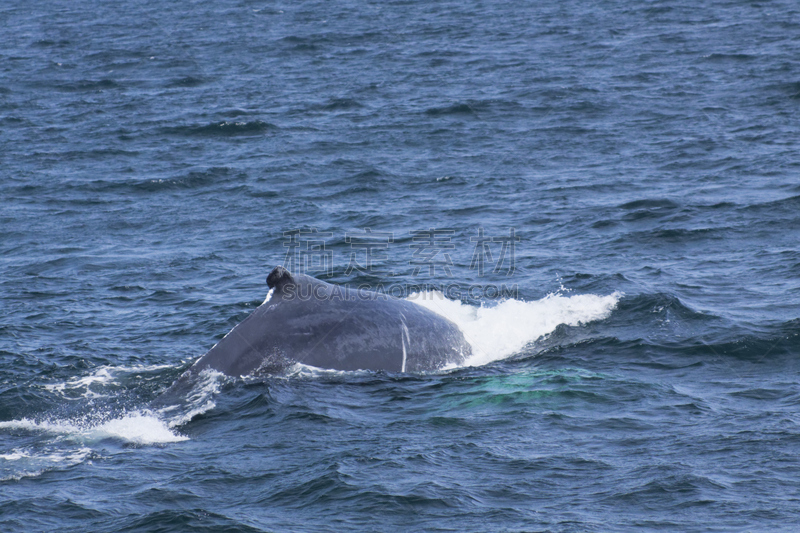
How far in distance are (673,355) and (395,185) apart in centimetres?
1227

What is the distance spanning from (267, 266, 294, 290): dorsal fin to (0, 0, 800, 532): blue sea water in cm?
110

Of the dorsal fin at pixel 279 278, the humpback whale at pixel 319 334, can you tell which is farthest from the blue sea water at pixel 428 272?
the dorsal fin at pixel 279 278

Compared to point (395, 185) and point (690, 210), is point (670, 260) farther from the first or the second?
point (395, 185)

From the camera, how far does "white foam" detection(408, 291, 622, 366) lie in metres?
13.5

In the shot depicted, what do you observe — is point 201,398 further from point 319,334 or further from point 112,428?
point 319,334

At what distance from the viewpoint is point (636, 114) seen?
2964 centimetres

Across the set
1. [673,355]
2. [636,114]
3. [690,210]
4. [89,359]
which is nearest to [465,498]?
[673,355]

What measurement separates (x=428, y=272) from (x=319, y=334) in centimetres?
738

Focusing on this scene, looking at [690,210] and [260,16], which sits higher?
[260,16]

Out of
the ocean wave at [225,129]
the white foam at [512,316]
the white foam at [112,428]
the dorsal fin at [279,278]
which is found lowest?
the white foam at [512,316]

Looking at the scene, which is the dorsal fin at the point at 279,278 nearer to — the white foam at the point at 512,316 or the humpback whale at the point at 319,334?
the humpback whale at the point at 319,334

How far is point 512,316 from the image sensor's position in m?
15.2

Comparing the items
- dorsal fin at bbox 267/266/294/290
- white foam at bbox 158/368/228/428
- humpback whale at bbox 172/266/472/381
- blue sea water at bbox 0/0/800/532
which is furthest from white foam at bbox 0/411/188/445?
dorsal fin at bbox 267/266/294/290

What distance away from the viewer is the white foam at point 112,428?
34.1ft
